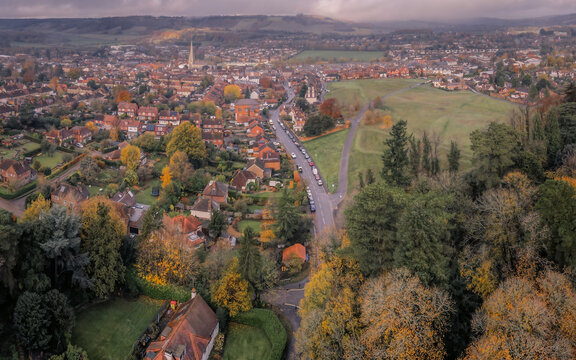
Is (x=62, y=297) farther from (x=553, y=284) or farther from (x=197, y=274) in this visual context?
(x=553, y=284)

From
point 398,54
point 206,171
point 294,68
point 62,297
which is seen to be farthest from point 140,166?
point 398,54

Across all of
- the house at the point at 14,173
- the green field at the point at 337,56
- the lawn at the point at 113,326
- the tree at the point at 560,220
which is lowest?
the lawn at the point at 113,326

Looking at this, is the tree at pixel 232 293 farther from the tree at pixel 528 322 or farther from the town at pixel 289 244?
the tree at pixel 528 322

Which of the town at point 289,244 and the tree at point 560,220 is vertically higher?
the tree at point 560,220

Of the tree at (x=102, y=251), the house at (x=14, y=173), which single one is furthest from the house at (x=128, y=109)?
the tree at (x=102, y=251)

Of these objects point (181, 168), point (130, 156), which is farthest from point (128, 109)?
point (181, 168)

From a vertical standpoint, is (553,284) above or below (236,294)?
above

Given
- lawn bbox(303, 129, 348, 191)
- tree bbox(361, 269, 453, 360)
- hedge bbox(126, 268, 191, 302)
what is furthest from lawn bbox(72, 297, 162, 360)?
lawn bbox(303, 129, 348, 191)
